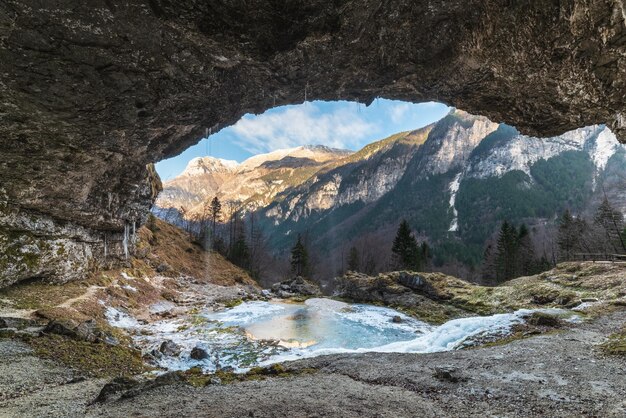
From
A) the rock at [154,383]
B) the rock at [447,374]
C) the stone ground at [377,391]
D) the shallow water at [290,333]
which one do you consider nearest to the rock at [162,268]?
the shallow water at [290,333]

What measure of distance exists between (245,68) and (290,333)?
953 inches

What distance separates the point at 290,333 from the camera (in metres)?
31.9

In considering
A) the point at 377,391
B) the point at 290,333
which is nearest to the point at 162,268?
the point at 290,333

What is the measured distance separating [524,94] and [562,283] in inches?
1268

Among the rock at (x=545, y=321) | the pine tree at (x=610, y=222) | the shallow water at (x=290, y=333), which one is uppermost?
the pine tree at (x=610, y=222)

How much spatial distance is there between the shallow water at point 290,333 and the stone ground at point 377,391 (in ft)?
22.0

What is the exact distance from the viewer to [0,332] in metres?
17.2

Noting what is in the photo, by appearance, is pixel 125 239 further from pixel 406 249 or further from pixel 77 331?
pixel 406 249

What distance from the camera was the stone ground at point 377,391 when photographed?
10.6 m

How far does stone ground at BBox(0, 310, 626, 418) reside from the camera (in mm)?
10633

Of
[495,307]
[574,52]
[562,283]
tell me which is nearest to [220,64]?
[574,52]

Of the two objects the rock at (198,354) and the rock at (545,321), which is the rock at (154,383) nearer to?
the rock at (198,354)

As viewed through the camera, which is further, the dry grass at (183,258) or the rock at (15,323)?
the dry grass at (183,258)

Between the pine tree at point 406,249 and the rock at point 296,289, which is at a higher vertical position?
the pine tree at point 406,249
